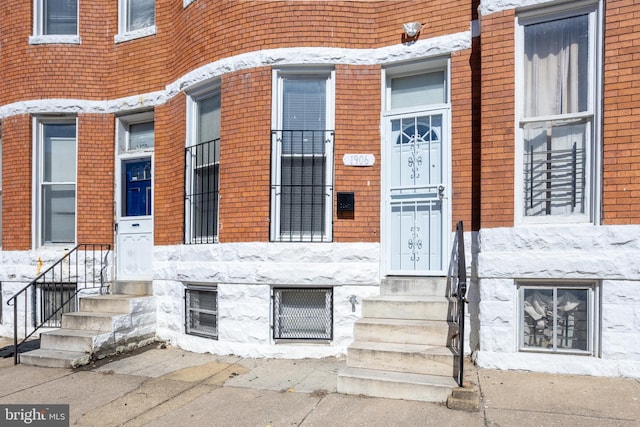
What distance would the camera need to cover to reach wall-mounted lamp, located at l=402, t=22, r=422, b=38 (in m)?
6.02

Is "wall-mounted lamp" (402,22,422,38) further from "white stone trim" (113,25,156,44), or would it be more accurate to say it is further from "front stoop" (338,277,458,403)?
"white stone trim" (113,25,156,44)

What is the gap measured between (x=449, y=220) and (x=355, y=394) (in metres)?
2.43

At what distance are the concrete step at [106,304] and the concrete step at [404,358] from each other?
12.0ft

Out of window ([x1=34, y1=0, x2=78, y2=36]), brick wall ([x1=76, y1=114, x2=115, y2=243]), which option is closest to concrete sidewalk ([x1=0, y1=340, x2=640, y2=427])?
brick wall ([x1=76, y1=114, x2=115, y2=243])

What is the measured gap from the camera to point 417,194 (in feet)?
20.2

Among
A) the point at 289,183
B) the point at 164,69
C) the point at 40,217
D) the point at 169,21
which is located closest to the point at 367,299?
the point at 289,183

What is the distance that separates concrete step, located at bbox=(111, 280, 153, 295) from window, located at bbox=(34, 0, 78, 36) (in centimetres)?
443

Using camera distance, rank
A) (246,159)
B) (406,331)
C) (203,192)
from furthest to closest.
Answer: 1. (203,192)
2. (246,159)
3. (406,331)

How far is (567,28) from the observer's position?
17.1 ft

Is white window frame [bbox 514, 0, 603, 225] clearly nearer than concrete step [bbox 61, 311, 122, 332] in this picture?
Yes

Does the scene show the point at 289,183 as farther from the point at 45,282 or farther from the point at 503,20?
the point at 45,282

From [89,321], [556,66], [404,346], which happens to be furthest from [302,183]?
[89,321]

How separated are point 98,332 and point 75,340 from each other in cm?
29

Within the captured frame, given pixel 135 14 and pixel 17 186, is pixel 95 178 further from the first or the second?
pixel 135 14
